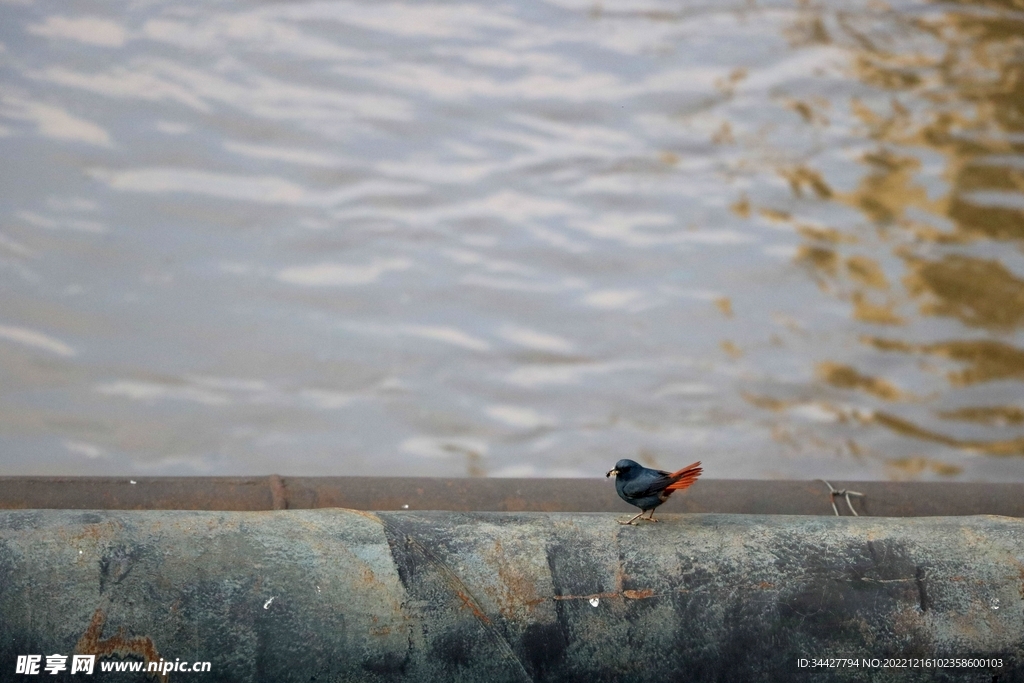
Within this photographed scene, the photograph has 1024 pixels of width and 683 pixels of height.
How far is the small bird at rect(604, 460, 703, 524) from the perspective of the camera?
2.26 meters

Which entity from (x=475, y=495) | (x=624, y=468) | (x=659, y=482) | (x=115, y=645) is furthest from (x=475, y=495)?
(x=115, y=645)

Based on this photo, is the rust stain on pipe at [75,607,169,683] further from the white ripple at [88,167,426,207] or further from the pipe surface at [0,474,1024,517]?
the white ripple at [88,167,426,207]

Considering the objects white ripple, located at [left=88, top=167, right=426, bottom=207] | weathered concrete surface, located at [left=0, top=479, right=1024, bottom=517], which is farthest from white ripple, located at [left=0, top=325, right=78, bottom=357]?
weathered concrete surface, located at [left=0, top=479, right=1024, bottom=517]

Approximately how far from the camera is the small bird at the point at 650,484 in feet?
7.40

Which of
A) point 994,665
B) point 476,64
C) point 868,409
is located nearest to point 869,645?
point 994,665

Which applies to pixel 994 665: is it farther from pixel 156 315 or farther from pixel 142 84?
pixel 142 84

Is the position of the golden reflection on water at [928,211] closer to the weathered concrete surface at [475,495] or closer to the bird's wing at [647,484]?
the weathered concrete surface at [475,495]

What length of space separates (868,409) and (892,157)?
193 cm

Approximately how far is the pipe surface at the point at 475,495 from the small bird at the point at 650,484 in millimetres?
405

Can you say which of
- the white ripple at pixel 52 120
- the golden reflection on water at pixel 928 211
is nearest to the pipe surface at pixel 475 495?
the golden reflection on water at pixel 928 211

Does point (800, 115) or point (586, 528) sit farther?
point (800, 115)

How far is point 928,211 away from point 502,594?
501 centimetres

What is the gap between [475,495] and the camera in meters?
2.71

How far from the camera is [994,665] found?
7.04 feet
